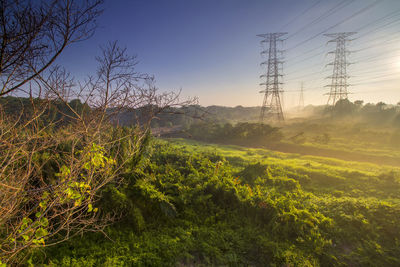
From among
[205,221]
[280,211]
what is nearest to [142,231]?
[205,221]

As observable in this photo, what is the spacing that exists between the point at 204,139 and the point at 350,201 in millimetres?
19182

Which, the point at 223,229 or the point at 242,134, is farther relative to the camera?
the point at 242,134

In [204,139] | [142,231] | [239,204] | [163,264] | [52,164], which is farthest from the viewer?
[204,139]

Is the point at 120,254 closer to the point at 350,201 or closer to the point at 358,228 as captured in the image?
the point at 358,228

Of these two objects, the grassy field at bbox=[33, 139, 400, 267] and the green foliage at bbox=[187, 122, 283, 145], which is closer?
the grassy field at bbox=[33, 139, 400, 267]

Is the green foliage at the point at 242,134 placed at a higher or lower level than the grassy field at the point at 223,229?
higher

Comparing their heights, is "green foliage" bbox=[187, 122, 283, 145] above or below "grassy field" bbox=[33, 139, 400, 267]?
above

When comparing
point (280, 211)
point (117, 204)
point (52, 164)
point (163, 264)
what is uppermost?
point (52, 164)

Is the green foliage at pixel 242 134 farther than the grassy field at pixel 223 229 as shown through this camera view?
Yes

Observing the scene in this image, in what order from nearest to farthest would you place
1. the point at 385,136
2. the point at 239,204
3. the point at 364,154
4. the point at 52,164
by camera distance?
the point at 52,164 < the point at 239,204 < the point at 364,154 < the point at 385,136

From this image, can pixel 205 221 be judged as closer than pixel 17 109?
No

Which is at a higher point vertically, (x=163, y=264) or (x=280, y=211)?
(x=280, y=211)

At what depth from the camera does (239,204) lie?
533cm

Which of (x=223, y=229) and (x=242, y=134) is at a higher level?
(x=242, y=134)
